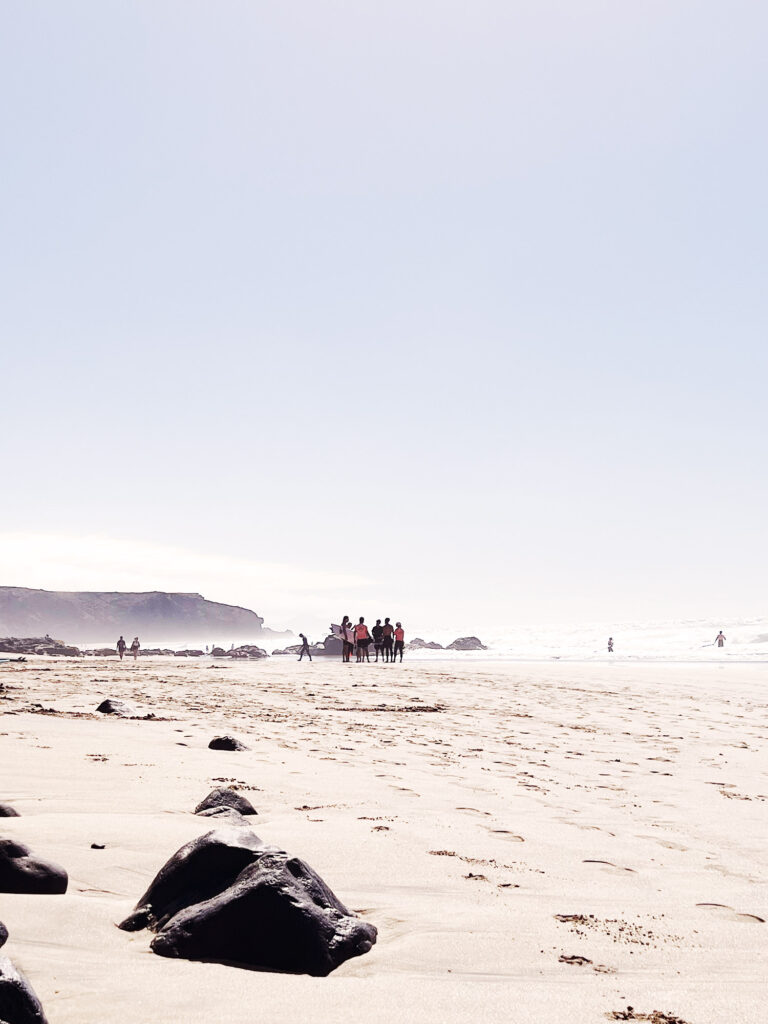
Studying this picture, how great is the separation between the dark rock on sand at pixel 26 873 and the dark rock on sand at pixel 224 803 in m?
1.46

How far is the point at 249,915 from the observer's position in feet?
8.89

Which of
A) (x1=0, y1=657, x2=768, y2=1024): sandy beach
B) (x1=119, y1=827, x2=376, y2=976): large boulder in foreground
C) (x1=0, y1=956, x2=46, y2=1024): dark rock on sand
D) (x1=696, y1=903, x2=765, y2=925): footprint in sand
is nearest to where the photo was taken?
(x1=0, y1=956, x2=46, y2=1024): dark rock on sand

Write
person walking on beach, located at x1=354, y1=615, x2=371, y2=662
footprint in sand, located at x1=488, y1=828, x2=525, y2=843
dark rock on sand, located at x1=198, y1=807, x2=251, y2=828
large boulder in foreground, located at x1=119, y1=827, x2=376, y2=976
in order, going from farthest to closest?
1. person walking on beach, located at x1=354, y1=615, x2=371, y2=662
2. footprint in sand, located at x1=488, y1=828, x2=525, y2=843
3. dark rock on sand, located at x1=198, y1=807, x2=251, y2=828
4. large boulder in foreground, located at x1=119, y1=827, x2=376, y2=976

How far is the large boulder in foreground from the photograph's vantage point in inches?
105

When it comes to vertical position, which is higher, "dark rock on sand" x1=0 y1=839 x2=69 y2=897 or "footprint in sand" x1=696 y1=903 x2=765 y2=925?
"dark rock on sand" x1=0 y1=839 x2=69 y2=897

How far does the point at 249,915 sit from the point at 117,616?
638 ft

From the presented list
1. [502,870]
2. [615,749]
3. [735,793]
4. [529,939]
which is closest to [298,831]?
[502,870]

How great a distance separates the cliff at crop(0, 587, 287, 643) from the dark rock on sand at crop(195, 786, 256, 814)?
578 ft

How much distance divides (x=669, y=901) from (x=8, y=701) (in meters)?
9.82

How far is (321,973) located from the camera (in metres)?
2.61

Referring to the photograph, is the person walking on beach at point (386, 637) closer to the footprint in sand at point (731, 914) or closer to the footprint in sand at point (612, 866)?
the footprint in sand at point (612, 866)

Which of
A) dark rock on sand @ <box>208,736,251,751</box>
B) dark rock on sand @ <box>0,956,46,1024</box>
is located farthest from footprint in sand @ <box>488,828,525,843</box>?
dark rock on sand @ <box>208,736,251,751</box>

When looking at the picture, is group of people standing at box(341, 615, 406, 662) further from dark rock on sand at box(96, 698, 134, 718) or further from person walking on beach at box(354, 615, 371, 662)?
dark rock on sand at box(96, 698, 134, 718)

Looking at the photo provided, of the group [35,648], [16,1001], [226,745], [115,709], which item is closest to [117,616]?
[35,648]
